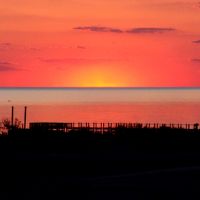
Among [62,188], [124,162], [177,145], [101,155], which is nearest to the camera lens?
[62,188]

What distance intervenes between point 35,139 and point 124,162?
36.8ft

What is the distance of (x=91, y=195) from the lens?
2306 cm

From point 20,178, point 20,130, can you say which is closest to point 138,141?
point 20,130

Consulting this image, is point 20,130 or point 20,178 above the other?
point 20,130

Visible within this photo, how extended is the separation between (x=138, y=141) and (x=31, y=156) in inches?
384

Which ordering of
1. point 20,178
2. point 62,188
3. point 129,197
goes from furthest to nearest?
1. point 20,178
2. point 62,188
3. point 129,197

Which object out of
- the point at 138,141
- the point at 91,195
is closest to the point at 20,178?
the point at 91,195

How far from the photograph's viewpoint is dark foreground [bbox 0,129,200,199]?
23.5m

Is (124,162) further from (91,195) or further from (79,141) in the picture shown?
(91,195)

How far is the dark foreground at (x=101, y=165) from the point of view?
2352 centimetres

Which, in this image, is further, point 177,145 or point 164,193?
point 177,145

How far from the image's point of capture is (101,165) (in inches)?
1417

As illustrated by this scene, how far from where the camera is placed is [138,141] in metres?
45.5

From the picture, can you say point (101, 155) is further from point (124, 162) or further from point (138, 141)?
point (138, 141)
